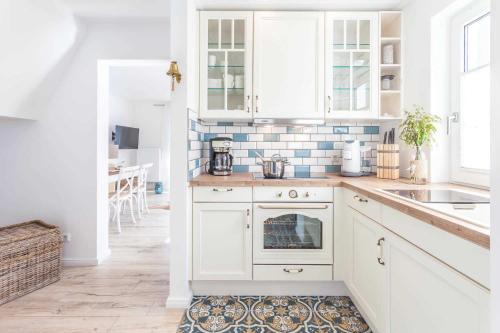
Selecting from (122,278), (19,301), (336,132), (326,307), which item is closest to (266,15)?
(336,132)

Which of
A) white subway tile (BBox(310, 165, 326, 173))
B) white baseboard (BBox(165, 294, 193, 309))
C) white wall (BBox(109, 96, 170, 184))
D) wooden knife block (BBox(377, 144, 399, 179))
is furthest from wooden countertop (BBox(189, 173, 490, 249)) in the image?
white wall (BBox(109, 96, 170, 184))

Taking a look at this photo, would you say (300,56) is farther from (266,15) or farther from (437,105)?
(437,105)

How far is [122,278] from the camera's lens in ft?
8.33

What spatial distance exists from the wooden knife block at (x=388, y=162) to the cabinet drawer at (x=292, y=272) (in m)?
0.85

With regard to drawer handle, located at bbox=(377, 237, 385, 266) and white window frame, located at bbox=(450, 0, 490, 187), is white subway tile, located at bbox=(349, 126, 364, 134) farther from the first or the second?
drawer handle, located at bbox=(377, 237, 385, 266)

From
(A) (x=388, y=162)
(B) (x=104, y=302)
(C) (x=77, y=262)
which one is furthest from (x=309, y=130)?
(C) (x=77, y=262)

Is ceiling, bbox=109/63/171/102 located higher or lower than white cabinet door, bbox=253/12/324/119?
higher

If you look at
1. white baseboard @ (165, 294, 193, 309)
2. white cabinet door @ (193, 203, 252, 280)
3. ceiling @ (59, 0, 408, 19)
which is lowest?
white baseboard @ (165, 294, 193, 309)

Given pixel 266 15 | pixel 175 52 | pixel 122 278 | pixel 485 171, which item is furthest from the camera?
pixel 122 278

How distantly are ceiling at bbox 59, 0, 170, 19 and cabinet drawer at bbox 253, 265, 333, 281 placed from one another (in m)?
2.28

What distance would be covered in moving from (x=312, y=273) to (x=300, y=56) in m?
1.71

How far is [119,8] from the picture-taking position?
2486 millimetres

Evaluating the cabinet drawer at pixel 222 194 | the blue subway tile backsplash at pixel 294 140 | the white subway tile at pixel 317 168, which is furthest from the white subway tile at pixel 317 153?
the cabinet drawer at pixel 222 194

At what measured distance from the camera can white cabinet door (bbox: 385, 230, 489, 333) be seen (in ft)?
2.92
